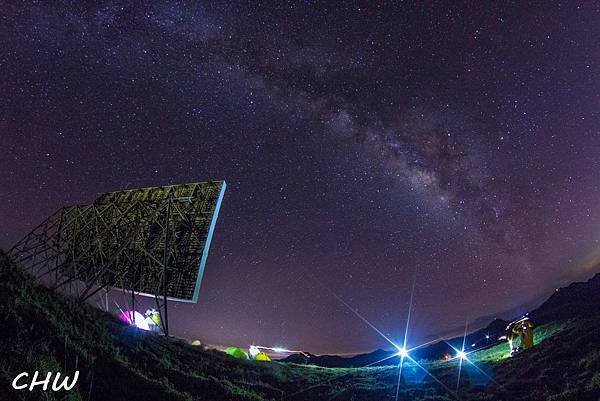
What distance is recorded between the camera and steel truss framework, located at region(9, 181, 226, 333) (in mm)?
15070


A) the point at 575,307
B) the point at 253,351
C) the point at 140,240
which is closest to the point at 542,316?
the point at 575,307

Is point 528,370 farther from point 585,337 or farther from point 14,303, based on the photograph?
point 14,303

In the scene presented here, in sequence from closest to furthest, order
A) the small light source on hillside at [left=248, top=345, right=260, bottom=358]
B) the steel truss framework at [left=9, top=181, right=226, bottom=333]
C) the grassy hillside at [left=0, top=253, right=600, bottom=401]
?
the grassy hillside at [left=0, top=253, right=600, bottom=401] → the steel truss framework at [left=9, top=181, right=226, bottom=333] → the small light source on hillside at [left=248, top=345, right=260, bottom=358]

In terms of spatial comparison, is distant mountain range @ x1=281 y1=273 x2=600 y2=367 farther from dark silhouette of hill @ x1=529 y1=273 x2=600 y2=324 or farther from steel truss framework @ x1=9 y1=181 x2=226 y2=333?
steel truss framework @ x1=9 y1=181 x2=226 y2=333

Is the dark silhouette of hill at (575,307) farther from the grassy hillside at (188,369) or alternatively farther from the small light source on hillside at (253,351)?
the small light source on hillside at (253,351)

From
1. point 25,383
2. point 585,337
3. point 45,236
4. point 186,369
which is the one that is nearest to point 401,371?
point 585,337

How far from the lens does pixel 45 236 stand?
65.9 ft

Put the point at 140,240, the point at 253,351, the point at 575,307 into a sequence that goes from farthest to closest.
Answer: the point at 575,307 < the point at 253,351 < the point at 140,240

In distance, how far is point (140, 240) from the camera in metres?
17.1

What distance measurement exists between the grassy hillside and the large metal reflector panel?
11.9 feet

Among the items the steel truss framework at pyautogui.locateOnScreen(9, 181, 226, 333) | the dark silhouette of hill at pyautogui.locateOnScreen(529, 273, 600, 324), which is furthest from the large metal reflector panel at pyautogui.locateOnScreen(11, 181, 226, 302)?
the dark silhouette of hill at pyautogui.locateOnScreen(529, 273, 600, 324)

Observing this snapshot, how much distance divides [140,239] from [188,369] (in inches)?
366

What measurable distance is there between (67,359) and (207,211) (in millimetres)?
10230

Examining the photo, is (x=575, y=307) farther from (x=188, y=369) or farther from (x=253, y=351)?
(x=188, y=369)
